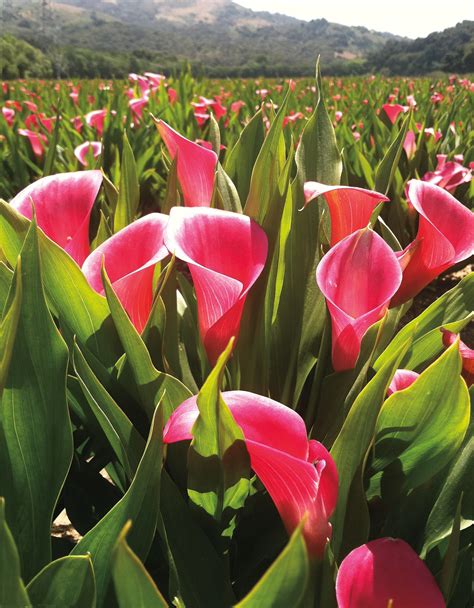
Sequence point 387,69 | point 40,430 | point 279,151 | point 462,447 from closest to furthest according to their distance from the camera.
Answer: point 40,430
point 462,447
point 279,151
point 387,69

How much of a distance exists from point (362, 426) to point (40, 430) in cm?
26

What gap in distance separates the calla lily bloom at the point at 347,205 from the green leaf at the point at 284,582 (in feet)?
1.18

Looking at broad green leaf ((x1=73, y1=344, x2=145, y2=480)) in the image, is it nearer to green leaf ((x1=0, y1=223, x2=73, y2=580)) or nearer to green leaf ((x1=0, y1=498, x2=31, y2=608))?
green leaf ((x1=0, y1=223, x2=73, y2=580))

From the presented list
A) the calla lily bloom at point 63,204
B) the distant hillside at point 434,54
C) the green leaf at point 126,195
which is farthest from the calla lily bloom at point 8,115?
the distant hillside at point 434,54

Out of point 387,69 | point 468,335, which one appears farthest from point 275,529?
point 387,69

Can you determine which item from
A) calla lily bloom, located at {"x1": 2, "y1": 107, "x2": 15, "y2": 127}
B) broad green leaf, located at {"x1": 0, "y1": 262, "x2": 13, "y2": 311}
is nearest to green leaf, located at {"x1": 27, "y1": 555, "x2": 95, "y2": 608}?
broad green leaf, located at {"x1": 0, "y1": 262, "x2": 13, "y2": 311}

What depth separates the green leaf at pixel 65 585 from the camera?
37 centimetres

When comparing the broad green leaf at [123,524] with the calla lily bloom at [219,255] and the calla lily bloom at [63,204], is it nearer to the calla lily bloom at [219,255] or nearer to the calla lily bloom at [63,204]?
the calla lily bloom at [219,255]

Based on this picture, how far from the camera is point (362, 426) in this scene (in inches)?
18.2

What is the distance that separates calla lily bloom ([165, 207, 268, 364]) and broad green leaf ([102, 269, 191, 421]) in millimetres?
57

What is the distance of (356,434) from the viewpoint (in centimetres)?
47

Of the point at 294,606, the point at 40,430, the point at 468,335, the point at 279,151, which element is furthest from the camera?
the point at 468,335

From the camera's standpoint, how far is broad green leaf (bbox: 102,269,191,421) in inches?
19.4

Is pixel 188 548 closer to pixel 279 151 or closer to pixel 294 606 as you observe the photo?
pixel 294 606
